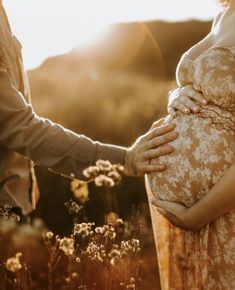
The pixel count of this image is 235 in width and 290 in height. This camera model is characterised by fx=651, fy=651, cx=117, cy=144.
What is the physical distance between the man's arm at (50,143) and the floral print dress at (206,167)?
12 centimetres

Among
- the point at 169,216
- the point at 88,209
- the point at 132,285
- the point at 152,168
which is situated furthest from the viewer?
the point at 88,209

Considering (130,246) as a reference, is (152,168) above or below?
above

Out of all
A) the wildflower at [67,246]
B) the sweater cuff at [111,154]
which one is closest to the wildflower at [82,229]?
the wildflower at [67,246]

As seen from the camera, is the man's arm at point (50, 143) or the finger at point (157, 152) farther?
the man's arm at point (50, 143)

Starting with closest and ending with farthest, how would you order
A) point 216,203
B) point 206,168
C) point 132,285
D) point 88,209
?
1. point 216,203
2. point 206,168
3. point 132,285
4. point 88,209

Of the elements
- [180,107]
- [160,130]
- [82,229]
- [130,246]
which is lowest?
[130,246]

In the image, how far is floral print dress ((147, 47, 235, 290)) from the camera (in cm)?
327

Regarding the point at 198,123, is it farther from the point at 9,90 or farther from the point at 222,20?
the point at 9,90

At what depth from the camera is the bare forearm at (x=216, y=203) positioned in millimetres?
3152

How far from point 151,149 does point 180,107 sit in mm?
281

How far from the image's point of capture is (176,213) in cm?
333

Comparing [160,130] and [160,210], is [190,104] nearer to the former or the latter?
[160,130]

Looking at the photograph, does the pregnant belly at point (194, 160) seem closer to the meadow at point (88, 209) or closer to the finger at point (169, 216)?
the finger at point (169, 216)

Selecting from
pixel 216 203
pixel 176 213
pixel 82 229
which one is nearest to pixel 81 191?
pixel 82 229
